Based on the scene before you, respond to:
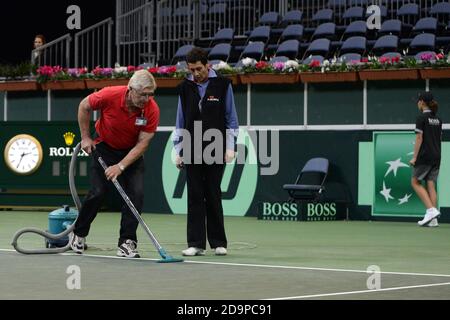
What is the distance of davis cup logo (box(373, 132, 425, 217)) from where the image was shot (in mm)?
18016

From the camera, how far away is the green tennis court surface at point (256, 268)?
26.9 feet

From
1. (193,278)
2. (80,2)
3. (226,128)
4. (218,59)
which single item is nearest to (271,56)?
(218,59)

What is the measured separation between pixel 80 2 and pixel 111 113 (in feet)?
52.7

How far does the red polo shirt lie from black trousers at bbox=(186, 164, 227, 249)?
2.27 ft

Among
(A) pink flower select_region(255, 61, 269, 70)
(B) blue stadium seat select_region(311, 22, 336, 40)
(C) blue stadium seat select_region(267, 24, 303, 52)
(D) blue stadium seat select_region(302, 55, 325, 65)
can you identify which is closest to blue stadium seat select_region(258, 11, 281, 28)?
(C) blue stadium seat select_region(267, 24, 303, 52)

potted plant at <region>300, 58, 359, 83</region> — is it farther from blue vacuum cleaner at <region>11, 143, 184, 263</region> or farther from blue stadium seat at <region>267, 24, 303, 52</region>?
blue vacuum cleaner at <region>11, 143, 184, 263</region>

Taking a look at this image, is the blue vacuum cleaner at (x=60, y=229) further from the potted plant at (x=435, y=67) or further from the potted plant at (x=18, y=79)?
the potted plant at (x=18, y=79)

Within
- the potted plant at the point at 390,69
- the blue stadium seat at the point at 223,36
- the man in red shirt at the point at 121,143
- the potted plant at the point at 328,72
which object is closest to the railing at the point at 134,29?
the blue stadium seat at the point at 223,36

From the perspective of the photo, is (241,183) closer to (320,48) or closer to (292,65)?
(292,65)

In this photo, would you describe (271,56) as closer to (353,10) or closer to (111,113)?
(353,10)

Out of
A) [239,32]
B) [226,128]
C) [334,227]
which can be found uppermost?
[239,32]

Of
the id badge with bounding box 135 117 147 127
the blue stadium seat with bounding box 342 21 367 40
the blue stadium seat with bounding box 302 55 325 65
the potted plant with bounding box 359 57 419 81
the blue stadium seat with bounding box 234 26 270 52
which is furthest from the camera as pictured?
the blue stadium seat with bounding box 234 26 270 52

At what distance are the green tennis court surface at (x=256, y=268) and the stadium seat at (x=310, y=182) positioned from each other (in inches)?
101

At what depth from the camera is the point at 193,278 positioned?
30.0 ft
